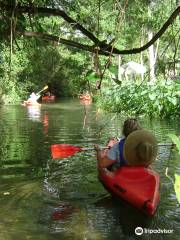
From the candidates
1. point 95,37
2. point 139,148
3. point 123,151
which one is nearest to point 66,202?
point 123,151

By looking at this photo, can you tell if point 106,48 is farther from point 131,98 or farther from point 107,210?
point 131,98

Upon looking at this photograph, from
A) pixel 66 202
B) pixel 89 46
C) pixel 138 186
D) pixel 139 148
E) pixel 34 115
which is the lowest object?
pixel 34 115

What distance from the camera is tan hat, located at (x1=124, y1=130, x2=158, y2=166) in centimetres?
499

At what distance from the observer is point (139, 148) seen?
502 centimetres

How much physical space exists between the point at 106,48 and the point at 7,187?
3590mm

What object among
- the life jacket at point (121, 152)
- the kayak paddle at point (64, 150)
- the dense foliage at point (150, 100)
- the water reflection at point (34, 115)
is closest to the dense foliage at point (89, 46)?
the dense foliage at point (150, 100)


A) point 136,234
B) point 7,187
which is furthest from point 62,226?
point 7,187

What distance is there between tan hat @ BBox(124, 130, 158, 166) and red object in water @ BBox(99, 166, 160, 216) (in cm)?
11

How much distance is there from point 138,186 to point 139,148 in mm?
438

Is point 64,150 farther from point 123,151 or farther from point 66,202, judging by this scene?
point 123,151

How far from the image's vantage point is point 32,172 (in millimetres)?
7379

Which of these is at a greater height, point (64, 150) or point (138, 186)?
point (64, 150)

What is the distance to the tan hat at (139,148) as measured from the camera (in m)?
4.99

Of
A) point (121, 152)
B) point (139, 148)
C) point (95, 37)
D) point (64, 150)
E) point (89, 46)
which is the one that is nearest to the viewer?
point (89, 46)
